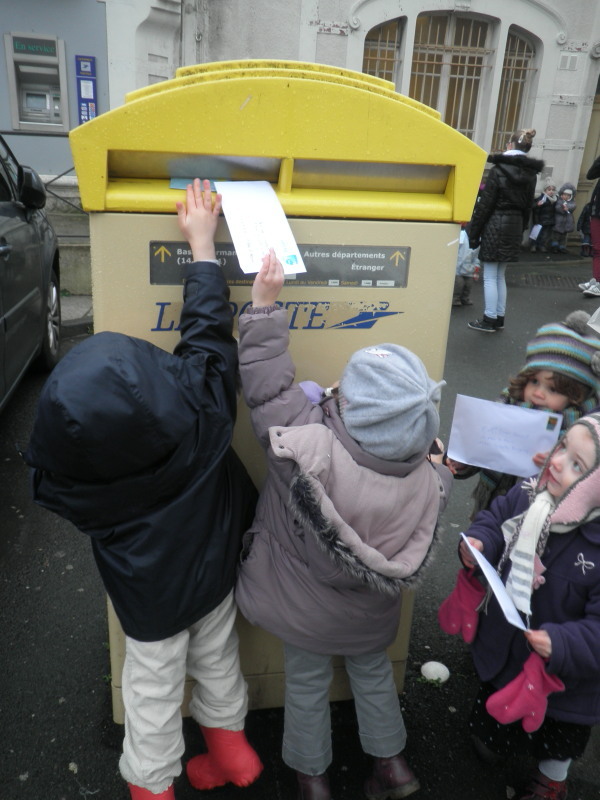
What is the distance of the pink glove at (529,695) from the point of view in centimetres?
166

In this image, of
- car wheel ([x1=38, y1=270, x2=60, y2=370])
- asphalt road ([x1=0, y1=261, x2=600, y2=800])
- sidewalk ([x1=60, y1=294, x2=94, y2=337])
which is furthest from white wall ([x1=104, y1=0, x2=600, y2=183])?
asphalt road ([x1=0, y1=261, x2=600, y2=800])

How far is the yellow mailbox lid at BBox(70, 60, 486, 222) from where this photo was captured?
1591mm

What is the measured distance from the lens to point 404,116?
168 centimetres

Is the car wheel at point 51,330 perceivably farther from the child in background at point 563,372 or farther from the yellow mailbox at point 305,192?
the child in background at point 563,372

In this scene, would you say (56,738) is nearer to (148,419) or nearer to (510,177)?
(148,419)

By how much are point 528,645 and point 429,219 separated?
3.89 ft

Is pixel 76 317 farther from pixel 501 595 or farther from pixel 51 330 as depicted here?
pixel 501 595

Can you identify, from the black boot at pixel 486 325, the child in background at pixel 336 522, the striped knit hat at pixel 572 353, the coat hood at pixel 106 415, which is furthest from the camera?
the black boot at pixel 486 325

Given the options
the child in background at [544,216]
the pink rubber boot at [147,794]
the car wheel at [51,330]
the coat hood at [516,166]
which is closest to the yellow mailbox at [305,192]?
the pink rubber boot at [147,794]

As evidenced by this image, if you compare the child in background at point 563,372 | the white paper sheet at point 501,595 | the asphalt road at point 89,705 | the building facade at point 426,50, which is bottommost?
the asphalt road at point 89,705

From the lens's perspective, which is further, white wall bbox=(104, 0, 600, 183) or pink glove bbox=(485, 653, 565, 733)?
white wall bbox=(104, 0, 600, 183)

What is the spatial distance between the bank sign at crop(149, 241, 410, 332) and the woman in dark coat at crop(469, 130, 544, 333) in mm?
5226

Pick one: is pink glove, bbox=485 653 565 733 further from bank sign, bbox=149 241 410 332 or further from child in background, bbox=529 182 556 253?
child in background, bbox=529 182 556 253

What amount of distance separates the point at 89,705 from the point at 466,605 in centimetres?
133
